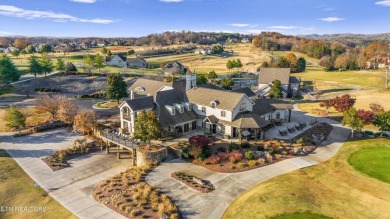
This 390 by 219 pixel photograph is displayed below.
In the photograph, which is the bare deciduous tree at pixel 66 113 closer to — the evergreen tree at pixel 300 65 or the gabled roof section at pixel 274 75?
the gabled roof section at pixel 274 75

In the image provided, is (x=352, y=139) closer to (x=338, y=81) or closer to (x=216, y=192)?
(x=216, y=192)

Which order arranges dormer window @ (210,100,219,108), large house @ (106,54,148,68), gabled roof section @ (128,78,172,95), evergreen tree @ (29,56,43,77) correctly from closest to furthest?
dormer window @ (210,100,219,108), gabled roof section @ (128,78,172,95), evergreen tree @ (29,56,43,77), large house @ (106,54,148,68)

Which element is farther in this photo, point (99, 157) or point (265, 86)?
point (265, 86)

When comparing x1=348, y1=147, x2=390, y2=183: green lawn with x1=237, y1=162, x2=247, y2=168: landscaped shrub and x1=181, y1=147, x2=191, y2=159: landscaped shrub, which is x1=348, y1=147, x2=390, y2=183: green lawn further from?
x1=181, y1=147, x2=191, y2=159: landscaped shrub

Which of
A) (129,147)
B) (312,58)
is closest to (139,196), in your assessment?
(129,147)

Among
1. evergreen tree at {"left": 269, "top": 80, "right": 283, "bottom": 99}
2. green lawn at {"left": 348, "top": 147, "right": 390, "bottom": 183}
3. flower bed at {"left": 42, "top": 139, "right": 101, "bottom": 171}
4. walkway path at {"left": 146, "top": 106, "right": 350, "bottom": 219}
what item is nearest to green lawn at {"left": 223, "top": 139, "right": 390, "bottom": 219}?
walkway path at {"left": 146, "top": 106, "right": 350, "bottom": 219}

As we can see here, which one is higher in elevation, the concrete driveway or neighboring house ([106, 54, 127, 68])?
neighboring house ([106, 54, 127, 68])

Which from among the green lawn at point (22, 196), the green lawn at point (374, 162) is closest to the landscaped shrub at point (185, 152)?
the green lawn at point (22, 196)
